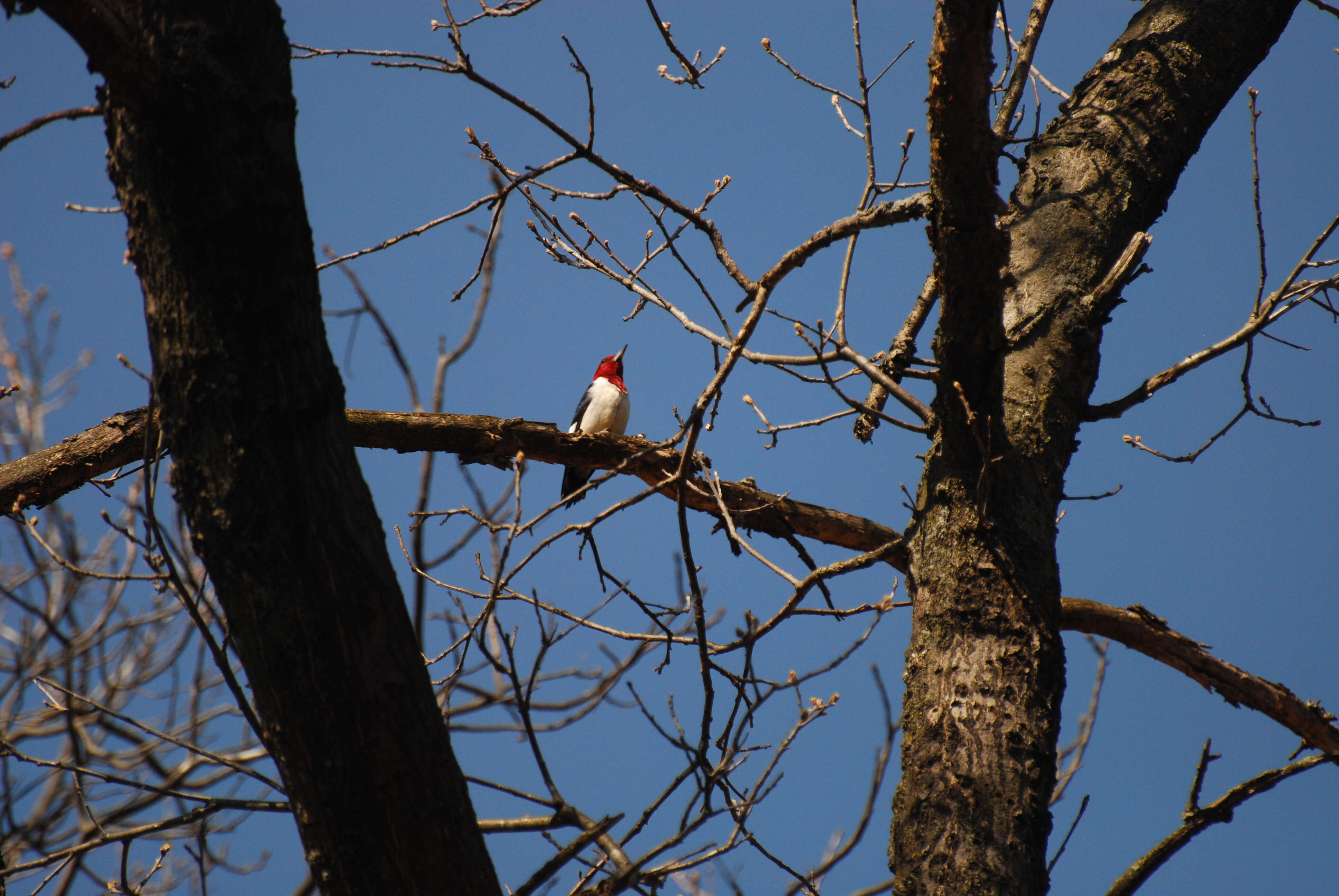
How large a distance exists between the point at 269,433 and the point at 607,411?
200 inches

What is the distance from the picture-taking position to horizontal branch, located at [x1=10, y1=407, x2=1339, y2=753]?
Result: 2770 mm

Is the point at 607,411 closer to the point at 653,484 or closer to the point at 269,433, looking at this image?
the point at 653,484

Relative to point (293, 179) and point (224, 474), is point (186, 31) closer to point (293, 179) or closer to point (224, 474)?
point (293, 179)

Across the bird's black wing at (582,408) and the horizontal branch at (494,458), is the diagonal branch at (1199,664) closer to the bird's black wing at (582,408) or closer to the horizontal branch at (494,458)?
the horizontal branch at (494,458)

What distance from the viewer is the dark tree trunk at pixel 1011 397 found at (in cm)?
188

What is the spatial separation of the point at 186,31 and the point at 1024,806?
220cm

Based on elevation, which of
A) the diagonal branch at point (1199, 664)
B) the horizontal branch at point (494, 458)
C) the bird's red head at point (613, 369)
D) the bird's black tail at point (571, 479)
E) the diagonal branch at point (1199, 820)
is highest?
the bird's red head at point (613, 369)

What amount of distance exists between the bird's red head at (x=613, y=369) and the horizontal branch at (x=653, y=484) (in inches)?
153

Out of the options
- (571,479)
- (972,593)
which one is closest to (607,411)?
(571,479)

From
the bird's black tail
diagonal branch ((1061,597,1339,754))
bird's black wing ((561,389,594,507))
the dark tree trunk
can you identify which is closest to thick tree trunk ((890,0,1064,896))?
the dark tree trunk

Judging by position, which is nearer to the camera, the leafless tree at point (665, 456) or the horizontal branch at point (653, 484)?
the leafless tree at point (665, 456)

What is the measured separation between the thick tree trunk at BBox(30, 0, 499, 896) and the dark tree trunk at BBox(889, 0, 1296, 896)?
1105mm

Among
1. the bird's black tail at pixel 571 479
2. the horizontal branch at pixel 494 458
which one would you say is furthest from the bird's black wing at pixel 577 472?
the horizontal branch at pixel 494 458

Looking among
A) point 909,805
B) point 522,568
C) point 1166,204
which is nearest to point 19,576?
point 522,568
